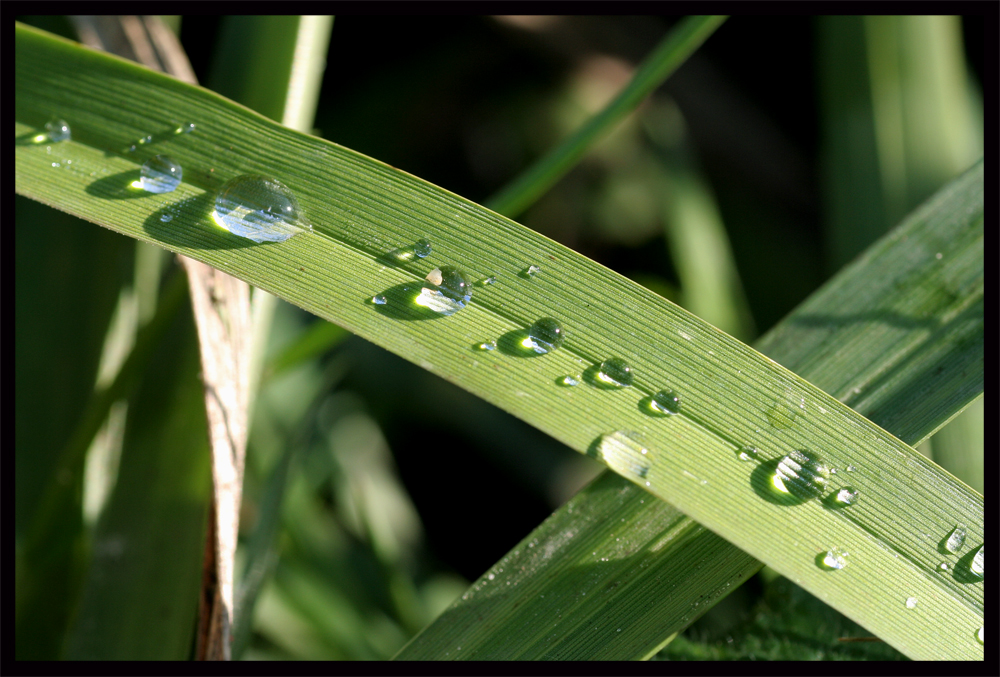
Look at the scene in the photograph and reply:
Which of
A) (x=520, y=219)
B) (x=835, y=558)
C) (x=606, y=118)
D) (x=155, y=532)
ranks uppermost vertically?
(x=606, y=118)

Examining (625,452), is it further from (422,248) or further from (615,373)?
(422,248)

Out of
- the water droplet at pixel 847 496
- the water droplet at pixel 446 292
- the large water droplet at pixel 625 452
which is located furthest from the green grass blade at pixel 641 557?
the water droplet at pixel 446 292

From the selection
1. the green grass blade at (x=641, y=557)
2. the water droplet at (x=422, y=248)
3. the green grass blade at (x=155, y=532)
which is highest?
→ the water droplet at (x=422, y=248)

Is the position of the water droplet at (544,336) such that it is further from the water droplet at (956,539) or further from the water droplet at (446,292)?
the water droplet at (956,539)

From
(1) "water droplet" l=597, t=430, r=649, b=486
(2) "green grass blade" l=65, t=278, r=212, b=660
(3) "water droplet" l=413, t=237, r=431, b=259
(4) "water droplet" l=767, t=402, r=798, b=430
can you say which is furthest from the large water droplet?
(2) "green grass blade" l=65, t=278, r=212, b=660

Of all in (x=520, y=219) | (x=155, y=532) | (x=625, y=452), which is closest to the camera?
(x=625, y=452)

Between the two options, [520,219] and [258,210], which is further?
[520,219]

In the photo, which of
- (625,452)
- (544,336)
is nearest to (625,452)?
(625,452)
